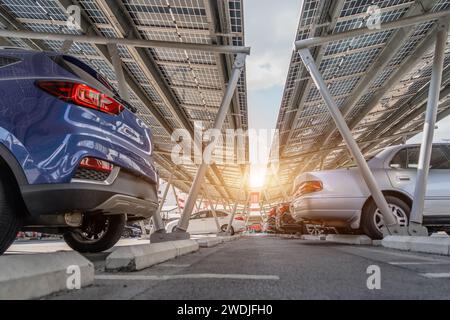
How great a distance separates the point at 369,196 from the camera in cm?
585

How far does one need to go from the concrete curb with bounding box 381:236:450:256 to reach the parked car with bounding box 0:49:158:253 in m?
3.44

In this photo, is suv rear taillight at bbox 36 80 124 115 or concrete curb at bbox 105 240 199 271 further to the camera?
concrete curb at bbox 105 240 199 271

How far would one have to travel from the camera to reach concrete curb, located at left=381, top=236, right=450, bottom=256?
3.95 m

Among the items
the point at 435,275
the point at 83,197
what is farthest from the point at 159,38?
the point at 435,275

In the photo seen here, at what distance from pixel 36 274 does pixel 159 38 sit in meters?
6.15

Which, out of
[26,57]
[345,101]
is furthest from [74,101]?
[345,101]

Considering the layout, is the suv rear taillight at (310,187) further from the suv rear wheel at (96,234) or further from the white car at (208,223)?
the white car at (208,223)

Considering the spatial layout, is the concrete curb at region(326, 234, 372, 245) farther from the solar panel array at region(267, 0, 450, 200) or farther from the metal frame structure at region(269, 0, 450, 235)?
the solar panel array at region(267, 0, 450, 200)

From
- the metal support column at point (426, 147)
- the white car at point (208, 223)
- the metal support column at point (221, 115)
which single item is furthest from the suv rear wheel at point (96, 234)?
the white car at point (208, 223)

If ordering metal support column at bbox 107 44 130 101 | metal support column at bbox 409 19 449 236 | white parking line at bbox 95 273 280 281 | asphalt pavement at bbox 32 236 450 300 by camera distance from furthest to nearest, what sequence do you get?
metal support column at bbox 107 44 130 101, metal support column at bbox 409 19 449 236, white parking line at bbox 95 273 280 281, asphalt pavement at bbox 32 236 450 300

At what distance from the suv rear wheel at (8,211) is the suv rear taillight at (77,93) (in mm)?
642

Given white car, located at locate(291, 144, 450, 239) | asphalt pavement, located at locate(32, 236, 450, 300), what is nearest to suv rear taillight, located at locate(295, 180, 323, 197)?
white car, located at locate(291, 144, 450, 239)

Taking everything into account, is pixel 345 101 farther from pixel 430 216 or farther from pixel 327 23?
pixel 430 216
